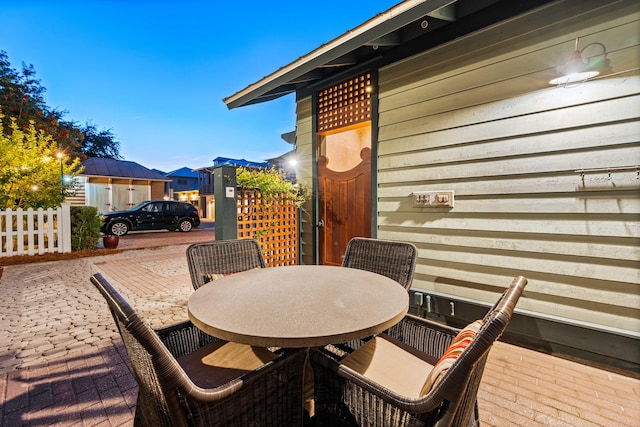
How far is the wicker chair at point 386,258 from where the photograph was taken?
6.94 feet

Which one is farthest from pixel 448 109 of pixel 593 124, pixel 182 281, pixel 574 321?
pixel 182 281

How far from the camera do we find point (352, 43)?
285cm

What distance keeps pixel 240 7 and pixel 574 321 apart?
13106 millimetres

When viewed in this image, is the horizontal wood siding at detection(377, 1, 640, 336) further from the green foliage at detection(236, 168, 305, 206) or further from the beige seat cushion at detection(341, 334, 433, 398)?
the green foliage at detection(236, 168, 305, 206)

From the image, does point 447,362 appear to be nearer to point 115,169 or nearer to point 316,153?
point 316,153

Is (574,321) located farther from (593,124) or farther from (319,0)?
(319,0)

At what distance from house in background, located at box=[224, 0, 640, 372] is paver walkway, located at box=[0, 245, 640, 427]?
363 mm

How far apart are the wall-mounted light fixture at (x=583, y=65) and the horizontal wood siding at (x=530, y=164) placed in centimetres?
6

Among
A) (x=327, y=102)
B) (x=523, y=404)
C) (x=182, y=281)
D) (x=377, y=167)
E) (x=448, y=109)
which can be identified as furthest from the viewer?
(x=182, y=281)

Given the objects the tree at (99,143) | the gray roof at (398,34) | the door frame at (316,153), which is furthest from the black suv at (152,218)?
the tree at (99,143)

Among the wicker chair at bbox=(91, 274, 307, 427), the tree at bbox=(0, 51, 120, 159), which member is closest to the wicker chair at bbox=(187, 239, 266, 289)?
the wicker chair at bbox=(91, 274, 307, 427)

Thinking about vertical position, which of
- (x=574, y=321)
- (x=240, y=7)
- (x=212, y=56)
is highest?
(x=212, y=56)

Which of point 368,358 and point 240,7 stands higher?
point 240,7

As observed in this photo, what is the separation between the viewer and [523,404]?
173 centimetres
